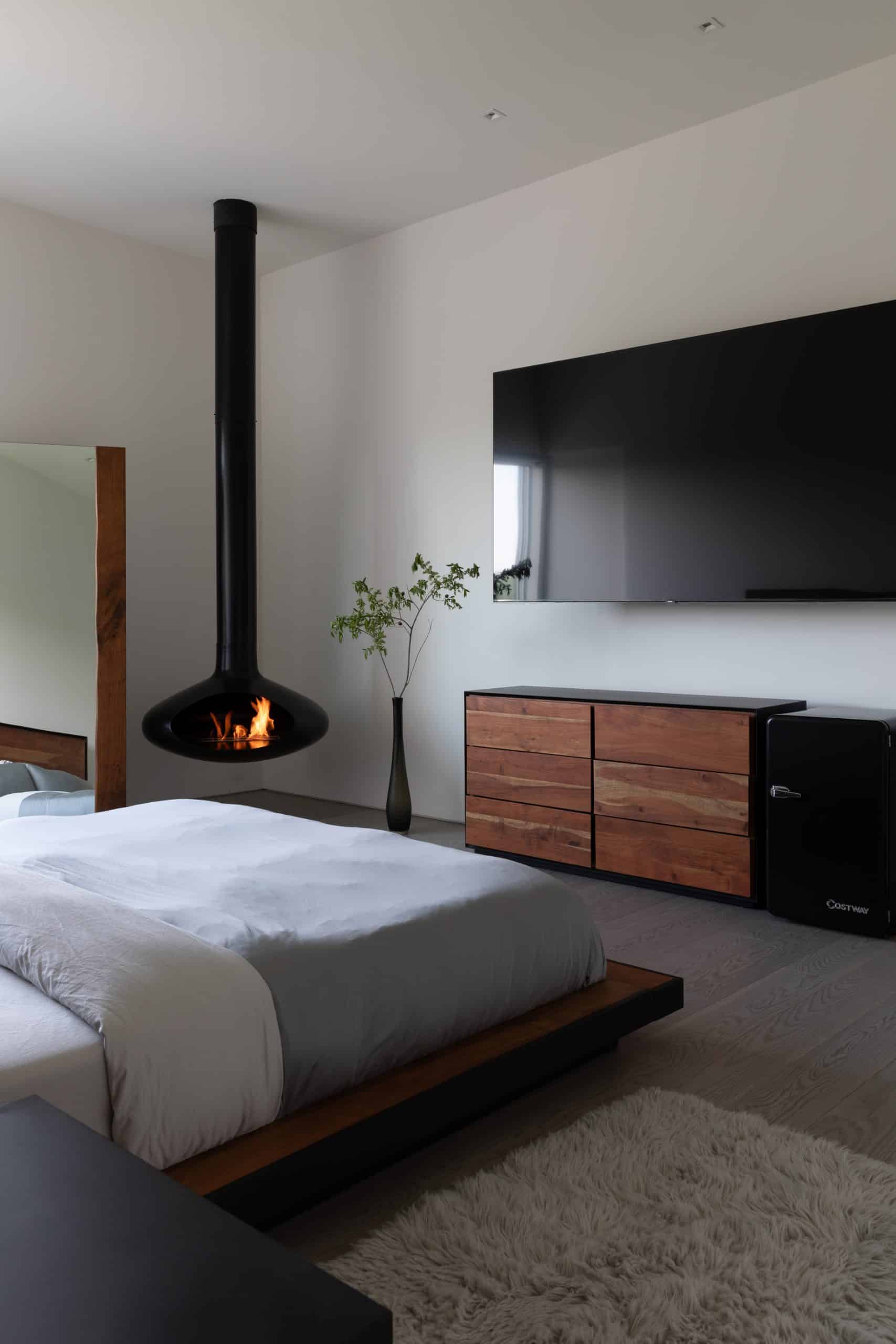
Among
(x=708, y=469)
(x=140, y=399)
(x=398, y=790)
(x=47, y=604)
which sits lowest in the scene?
(x=398, y=790)

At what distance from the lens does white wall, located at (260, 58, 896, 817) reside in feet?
12.4

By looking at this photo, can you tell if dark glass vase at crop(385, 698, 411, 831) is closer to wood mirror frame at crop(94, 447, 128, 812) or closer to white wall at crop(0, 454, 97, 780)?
wood mirror frame at crop(94, 447, 128, 812)

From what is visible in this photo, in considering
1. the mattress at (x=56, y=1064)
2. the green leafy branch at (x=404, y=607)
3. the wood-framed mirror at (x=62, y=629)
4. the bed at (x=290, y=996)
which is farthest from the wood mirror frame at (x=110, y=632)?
the mattress at (x=56, y=1064)

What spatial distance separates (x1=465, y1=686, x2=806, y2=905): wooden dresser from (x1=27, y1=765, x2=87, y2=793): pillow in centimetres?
177

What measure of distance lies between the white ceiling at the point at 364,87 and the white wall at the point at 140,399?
35cm

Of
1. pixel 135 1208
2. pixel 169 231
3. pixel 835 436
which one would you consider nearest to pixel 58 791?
pixel 169 231

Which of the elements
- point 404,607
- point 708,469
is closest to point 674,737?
point 708,469

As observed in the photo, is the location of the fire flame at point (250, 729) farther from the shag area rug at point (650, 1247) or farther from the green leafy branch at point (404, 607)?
the shag area rug at point (650, 1247)

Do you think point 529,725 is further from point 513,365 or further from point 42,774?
point 42,774

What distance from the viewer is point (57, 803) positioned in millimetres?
4699

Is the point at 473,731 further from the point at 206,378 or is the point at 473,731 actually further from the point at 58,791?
the point at 206,378

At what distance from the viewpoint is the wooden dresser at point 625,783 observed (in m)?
3.63

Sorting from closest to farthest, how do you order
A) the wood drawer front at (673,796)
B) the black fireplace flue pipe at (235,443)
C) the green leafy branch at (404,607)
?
the wood drawer front at (673,796) → the black fireplace flue pipe at (235,443) → the green leafy branch at (404,607)

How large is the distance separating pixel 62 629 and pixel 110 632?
21cm
